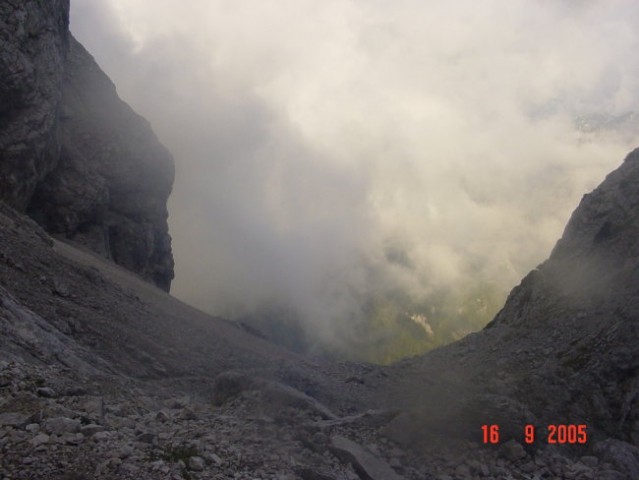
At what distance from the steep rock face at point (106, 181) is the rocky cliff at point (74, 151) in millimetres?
148

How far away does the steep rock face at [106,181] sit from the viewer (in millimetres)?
73812

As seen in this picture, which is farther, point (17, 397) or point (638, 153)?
point (638, 153)

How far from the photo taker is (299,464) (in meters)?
14.1

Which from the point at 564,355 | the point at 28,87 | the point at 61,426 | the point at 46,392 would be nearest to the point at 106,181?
the point at 28,87

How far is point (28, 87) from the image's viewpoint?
56188mm

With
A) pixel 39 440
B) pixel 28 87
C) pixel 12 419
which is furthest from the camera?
pixel 28 87

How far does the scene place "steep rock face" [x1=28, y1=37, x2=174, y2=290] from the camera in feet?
242

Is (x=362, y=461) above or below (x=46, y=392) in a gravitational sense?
above

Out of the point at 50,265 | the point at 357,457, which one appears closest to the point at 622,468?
the point at 357,457

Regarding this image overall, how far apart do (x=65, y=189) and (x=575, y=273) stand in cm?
6382

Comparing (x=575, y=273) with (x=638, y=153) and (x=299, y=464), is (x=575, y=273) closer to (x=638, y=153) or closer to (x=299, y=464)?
(x=638, y=153)
